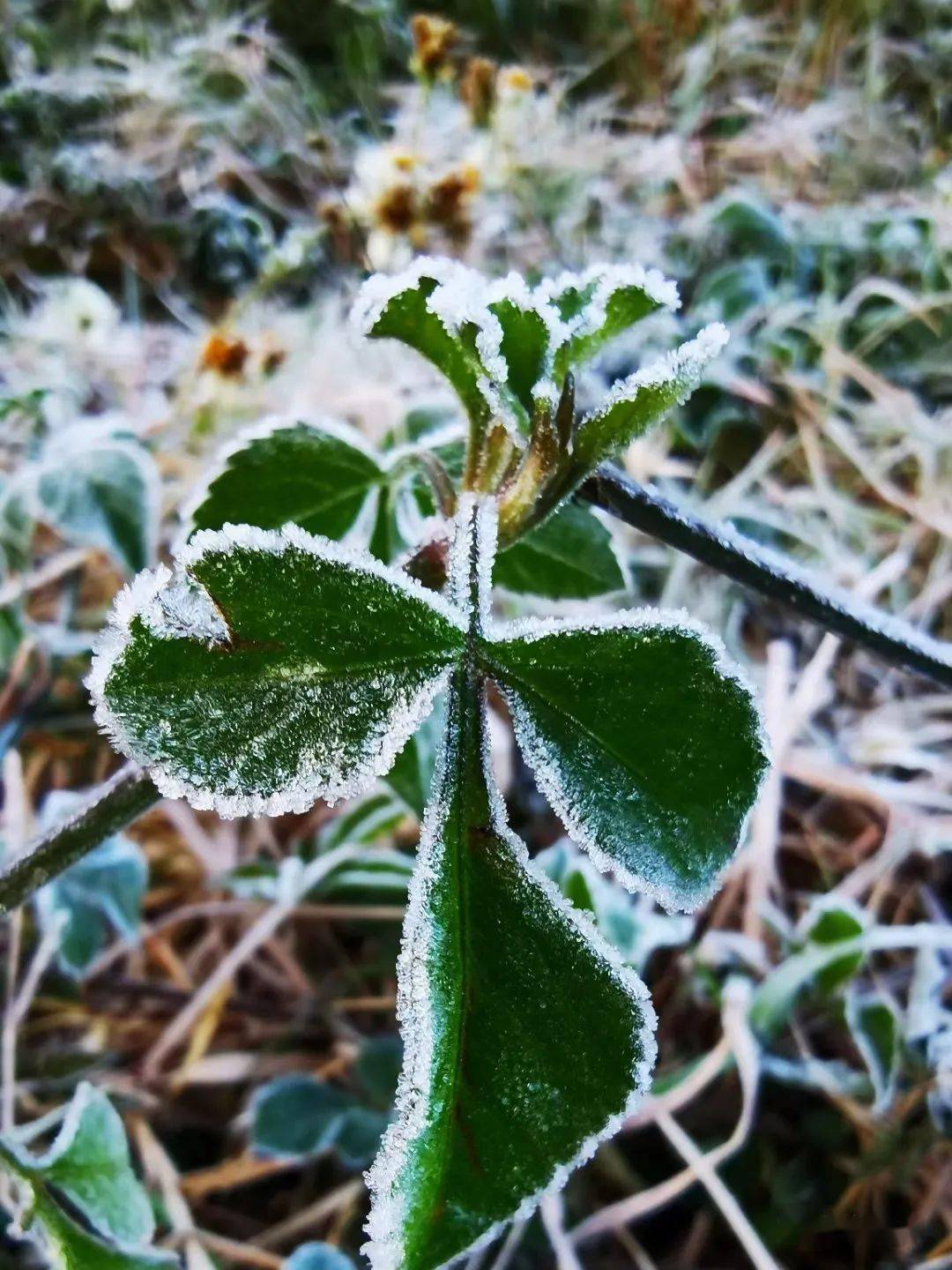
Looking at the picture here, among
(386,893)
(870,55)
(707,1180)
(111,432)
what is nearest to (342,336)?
(111,432)

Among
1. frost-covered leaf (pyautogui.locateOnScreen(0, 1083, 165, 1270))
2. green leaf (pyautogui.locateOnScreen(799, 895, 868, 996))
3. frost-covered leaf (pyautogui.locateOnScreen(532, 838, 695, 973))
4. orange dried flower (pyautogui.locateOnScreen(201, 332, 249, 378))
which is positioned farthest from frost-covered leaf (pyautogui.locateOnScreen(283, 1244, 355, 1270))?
orange dried flower (pyautogui.locateOnScreen(201, 332, 249, 378))

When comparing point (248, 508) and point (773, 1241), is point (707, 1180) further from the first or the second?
point (248, 508)

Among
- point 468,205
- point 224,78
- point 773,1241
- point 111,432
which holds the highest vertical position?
point 224,78

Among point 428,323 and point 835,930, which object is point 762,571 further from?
point 835,930

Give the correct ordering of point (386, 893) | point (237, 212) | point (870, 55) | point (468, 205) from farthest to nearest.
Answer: point (870, 55), point (237, 212), point (468, 205), point (386, 893)

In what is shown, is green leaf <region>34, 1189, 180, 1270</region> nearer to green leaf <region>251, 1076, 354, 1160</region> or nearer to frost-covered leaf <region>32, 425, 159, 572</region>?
green leaf <region>251, 1076, 354, 1160</region>

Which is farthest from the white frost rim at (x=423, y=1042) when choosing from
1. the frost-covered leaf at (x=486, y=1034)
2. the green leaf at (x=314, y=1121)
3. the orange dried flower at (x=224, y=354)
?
the orange dried flower at (x=224, y=354)

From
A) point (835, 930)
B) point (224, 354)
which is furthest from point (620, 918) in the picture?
point (224, 354)

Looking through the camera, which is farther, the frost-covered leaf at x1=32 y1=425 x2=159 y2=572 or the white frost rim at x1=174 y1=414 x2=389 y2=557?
the frost-covered leaf at x1=32 y1=425 x2=159 y2=572
